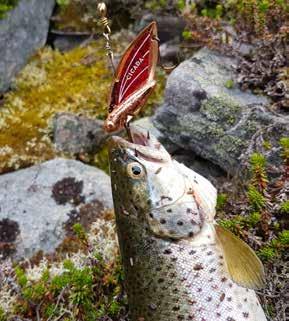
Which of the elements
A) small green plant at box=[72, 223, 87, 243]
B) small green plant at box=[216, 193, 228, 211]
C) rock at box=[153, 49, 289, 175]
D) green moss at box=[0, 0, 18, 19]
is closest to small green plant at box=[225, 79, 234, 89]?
rock at box=[153, 49, 289, 175]

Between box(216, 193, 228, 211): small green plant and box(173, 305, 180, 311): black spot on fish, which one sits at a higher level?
box(173, 305, 180, 311): black spot on fish

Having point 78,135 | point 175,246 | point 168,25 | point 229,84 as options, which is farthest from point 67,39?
point 175,246

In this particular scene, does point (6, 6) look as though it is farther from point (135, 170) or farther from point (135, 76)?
point (135, 170)

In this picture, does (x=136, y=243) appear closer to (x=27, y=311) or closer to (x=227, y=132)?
(x=27, y=311)

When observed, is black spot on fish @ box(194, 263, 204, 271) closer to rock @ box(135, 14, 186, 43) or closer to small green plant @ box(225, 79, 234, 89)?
small green plant @ box(225, 79, 234, 89)

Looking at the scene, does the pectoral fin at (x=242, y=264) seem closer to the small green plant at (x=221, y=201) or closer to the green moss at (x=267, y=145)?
the small green plant at (x=221, y=201)

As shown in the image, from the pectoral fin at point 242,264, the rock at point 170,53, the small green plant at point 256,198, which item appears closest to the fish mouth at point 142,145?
the pectoral fin at point 242,264

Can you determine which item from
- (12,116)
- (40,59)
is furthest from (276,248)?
(40,59)
